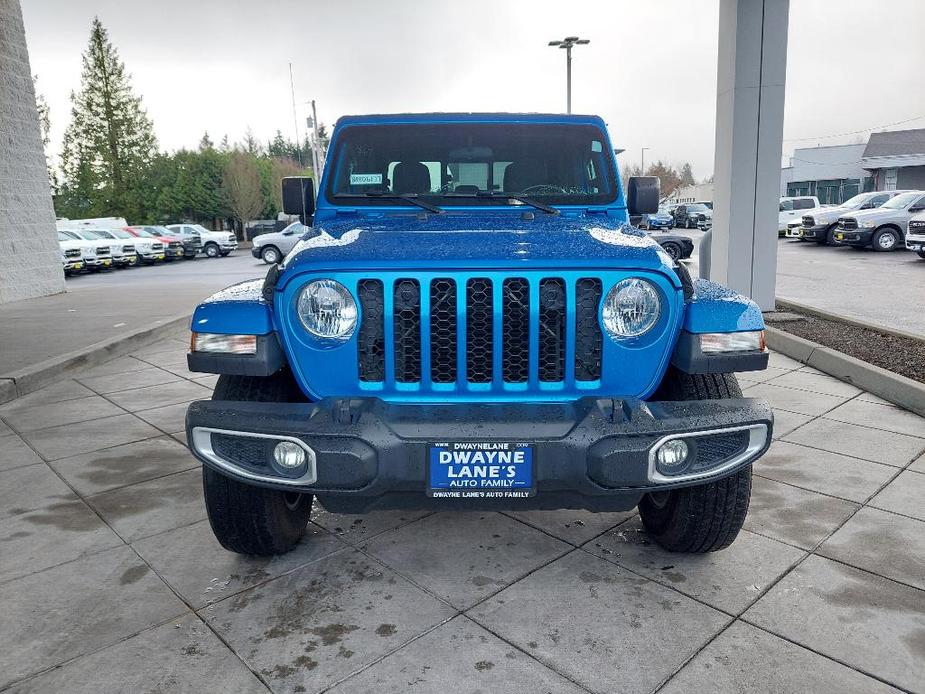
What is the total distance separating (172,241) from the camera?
3114 centimetres

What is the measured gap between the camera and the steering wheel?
3842 millimetres

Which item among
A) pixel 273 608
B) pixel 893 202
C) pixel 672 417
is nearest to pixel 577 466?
pixel 672 417

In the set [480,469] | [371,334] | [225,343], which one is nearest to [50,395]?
[225,343]

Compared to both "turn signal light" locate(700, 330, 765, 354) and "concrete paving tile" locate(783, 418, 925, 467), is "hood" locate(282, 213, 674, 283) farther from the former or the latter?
"concrete paving tile" locate(783, 418, 925, 467)

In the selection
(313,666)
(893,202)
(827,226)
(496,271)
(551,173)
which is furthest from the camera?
(827,226)

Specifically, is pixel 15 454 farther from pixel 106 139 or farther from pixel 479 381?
pixel 106 139

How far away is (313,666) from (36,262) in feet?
48.3

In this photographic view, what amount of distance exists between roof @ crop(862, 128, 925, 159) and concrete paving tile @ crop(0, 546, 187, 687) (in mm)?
54248

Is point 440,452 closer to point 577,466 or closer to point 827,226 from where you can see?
point 577,466

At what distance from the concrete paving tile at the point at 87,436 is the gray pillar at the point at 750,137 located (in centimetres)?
738

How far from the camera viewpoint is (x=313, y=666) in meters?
2.44

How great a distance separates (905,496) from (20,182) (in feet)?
50.7

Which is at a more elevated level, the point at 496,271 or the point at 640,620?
the point at 496,271

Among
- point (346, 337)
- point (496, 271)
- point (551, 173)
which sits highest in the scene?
point (551, 173)
